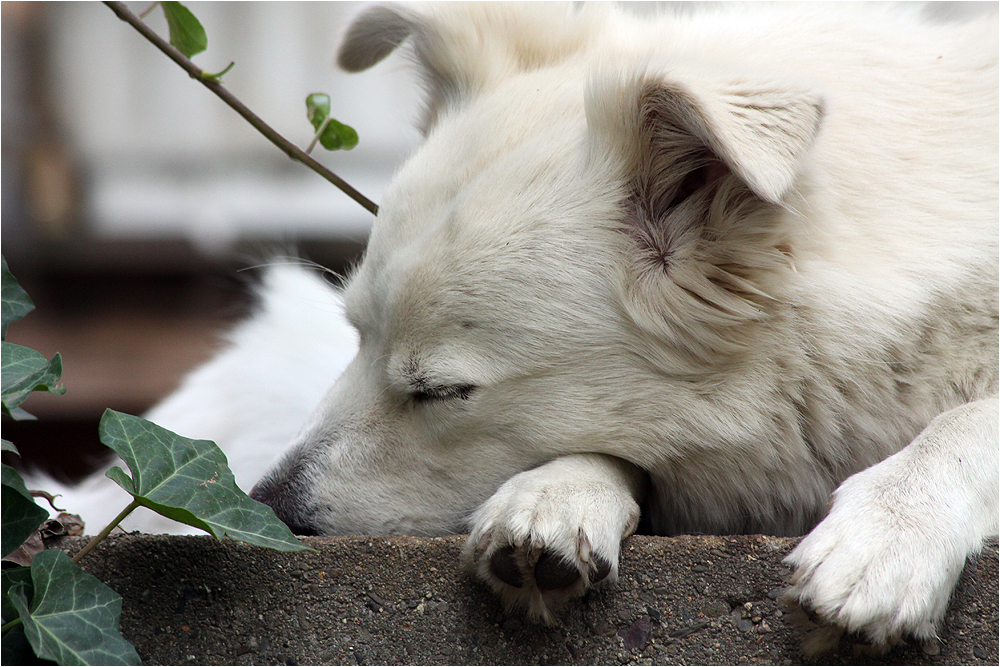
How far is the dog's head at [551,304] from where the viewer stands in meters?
1.74

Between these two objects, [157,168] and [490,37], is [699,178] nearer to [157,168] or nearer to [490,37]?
[490,37]

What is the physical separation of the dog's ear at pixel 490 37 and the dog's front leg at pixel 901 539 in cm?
126

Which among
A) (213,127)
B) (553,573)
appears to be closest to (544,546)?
(553,573)

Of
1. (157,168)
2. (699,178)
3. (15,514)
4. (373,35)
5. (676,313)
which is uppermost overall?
(373,35)

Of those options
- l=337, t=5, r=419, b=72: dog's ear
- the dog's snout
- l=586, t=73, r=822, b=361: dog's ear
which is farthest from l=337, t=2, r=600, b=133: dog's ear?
the dog's snout

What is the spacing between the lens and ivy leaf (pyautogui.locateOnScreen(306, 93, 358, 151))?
243cm

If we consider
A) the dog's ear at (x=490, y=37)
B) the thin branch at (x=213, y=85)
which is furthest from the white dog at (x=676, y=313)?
the thin branch at (x=213, y=85)

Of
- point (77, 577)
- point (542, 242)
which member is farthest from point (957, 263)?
point (77, 577)

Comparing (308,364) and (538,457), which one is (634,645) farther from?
(308,364)

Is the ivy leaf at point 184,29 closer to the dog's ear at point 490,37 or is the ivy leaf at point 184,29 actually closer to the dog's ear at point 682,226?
the dog's ear at point 490,37

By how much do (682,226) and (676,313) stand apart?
17cm

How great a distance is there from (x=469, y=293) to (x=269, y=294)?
70.8 inches

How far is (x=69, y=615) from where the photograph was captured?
1.29 m

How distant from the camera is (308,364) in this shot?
2973mm
